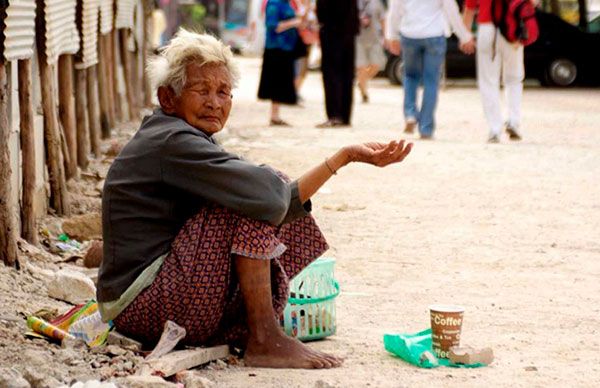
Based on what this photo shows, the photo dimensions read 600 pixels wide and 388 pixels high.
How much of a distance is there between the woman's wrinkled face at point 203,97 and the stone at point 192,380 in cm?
94

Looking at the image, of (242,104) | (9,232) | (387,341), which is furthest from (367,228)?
(242,104)

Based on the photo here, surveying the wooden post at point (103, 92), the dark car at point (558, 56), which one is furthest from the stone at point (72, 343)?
the dark car at point (558, 56)

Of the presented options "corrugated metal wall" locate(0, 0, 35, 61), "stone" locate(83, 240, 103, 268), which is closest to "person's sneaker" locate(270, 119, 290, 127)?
"corrugated metal wall" locate(0, 0, 35, 61)

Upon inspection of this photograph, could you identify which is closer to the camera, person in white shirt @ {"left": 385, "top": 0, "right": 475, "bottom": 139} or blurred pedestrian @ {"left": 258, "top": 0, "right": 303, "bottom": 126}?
person in white shirt @ {"left": 385, "top": 0, "right": 475, "bottom": 139}

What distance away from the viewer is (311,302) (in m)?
5.46

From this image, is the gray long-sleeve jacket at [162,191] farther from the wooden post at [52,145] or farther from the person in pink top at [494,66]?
the person in pink top at [494,66]

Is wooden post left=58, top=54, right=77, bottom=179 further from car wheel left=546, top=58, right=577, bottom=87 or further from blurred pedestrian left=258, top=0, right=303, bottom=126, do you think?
car wheel left=546, top=58, right=577, bottom=87

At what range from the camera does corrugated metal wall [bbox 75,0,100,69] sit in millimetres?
10477

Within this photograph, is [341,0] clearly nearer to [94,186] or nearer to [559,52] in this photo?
[94,186]

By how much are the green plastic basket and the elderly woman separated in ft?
0.95

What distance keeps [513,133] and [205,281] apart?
944 centimetres

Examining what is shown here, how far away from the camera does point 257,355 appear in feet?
16.5

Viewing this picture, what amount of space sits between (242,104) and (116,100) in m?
6.21

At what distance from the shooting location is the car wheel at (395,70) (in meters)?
24.8
